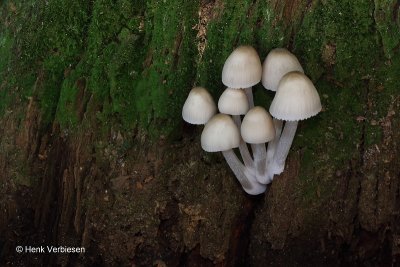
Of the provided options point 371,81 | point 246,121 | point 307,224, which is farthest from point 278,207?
point 371,81

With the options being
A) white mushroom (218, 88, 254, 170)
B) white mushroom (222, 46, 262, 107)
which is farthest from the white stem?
white mushroom (222, 46, 262, 107)

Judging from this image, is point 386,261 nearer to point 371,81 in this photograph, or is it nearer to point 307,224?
point 307,224

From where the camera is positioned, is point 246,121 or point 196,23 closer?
point 246,121

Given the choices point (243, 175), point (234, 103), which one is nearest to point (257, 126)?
point (234, 103)

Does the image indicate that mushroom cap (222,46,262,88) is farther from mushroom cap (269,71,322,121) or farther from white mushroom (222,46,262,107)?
mushroom cap (269,71,322,121)

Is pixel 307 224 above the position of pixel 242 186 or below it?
below

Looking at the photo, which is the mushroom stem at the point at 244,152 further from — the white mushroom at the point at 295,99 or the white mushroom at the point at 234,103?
the white mushroom at the point at 295,99

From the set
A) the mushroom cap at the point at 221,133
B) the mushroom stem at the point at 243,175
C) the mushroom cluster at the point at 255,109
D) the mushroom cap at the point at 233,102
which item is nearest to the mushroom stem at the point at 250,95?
the mushroom cluster at the point at 255,109
